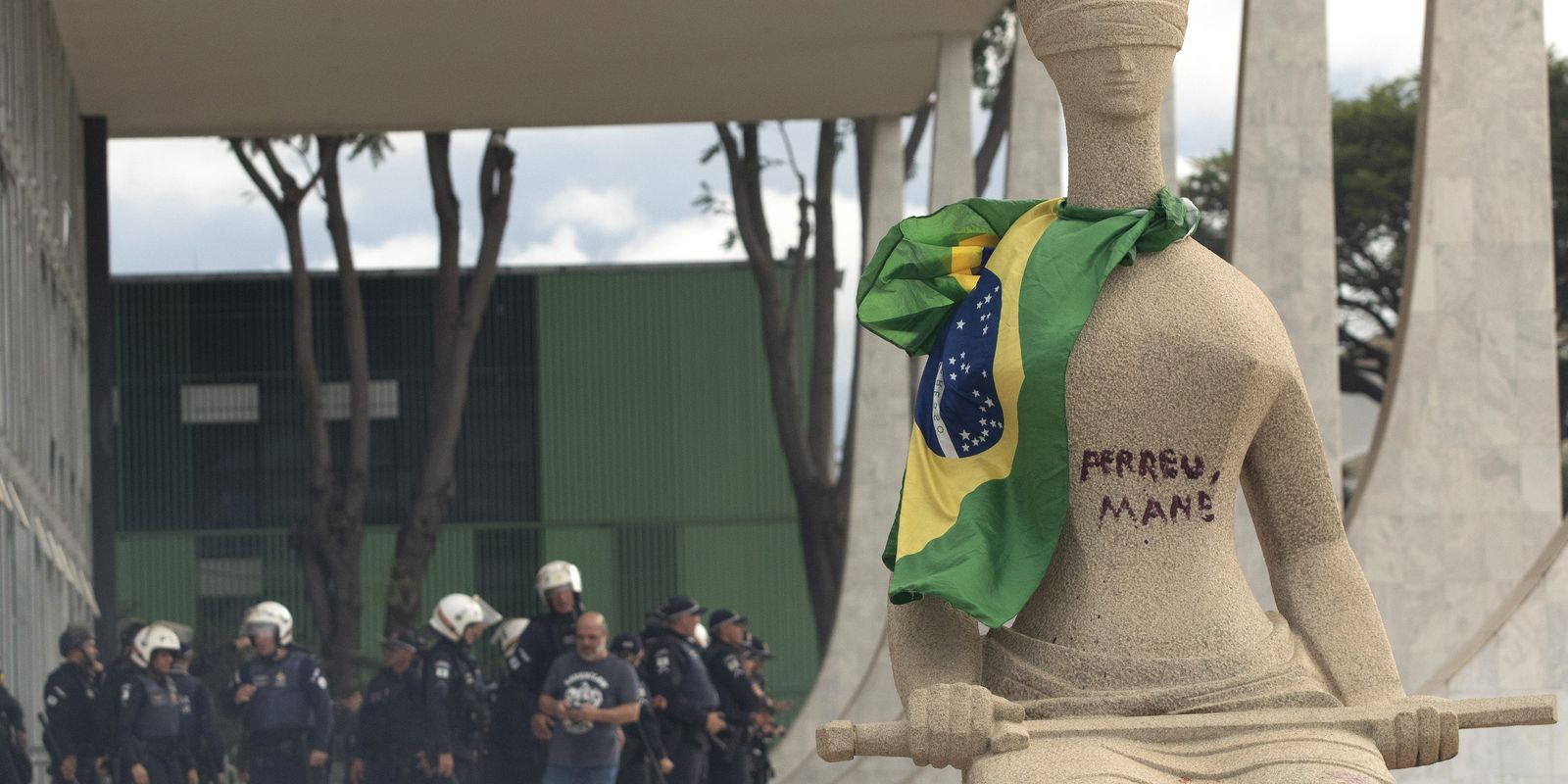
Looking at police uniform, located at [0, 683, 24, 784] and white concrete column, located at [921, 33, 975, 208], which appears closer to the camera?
police uniform, located at [0, 683, 24, 784]

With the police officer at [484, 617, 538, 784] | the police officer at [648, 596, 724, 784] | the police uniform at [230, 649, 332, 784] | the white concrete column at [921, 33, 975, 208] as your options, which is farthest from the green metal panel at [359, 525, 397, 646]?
the police officer at [648, 596, 724, 784]

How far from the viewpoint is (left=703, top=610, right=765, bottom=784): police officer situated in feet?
53.9

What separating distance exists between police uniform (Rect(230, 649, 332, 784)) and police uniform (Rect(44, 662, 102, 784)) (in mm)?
869

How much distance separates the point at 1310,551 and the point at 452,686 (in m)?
10.6

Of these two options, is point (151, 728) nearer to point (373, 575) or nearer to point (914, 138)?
point (914, 138)

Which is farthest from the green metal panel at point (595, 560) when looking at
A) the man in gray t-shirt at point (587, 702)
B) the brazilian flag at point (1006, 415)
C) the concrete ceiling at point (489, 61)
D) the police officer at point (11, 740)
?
the brazilian flag at point (1006, 415)

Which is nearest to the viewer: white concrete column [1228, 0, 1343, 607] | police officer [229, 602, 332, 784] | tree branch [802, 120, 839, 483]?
white concrete column [1228, 0, 1343, 607]

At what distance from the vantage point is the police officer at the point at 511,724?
14.8m

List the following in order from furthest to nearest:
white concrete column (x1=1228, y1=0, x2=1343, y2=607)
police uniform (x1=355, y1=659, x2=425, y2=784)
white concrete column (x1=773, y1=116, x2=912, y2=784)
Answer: white concrete column (x1=773, y1=116, x2=912, y2=784) < police uniform (x1=355, y1=659, x2=425, y2=784) < white concrete column (x1=1228, y1=0, x2=1343, y2=607)

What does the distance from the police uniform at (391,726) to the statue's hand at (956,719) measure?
1107cm

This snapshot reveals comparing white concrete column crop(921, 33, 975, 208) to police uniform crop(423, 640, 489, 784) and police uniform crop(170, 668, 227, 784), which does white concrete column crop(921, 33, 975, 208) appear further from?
police uniform crop(170, 668, 227, 784)

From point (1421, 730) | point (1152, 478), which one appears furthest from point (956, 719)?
point (1421, 730)

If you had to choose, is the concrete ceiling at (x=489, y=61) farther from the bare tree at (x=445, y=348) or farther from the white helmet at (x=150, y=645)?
the white helmet at (x=150, y=645)

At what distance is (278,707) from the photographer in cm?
1609
